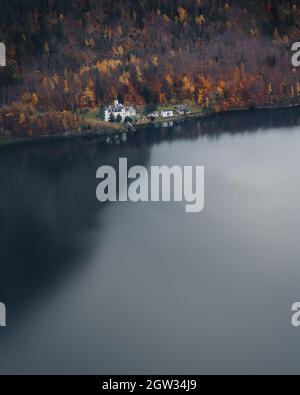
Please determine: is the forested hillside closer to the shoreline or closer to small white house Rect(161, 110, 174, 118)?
the shoreline

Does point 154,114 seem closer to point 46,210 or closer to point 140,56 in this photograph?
point 140,56

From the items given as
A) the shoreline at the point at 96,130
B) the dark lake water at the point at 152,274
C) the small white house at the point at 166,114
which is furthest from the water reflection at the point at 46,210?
the small white house at the point at 166,114

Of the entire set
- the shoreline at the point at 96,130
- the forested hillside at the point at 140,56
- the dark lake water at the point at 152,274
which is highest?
the forested hillside at the point at 140,56

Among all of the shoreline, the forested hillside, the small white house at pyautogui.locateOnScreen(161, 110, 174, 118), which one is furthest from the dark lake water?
the forested hillside

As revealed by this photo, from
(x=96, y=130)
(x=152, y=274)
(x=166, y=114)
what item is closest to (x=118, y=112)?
(x=96, y=130)

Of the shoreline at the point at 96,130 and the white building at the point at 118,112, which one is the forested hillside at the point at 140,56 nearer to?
the shoreline at the point at 96,130

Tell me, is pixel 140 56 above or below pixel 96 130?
above

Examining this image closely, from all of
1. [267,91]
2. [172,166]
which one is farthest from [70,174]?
[267,91]
